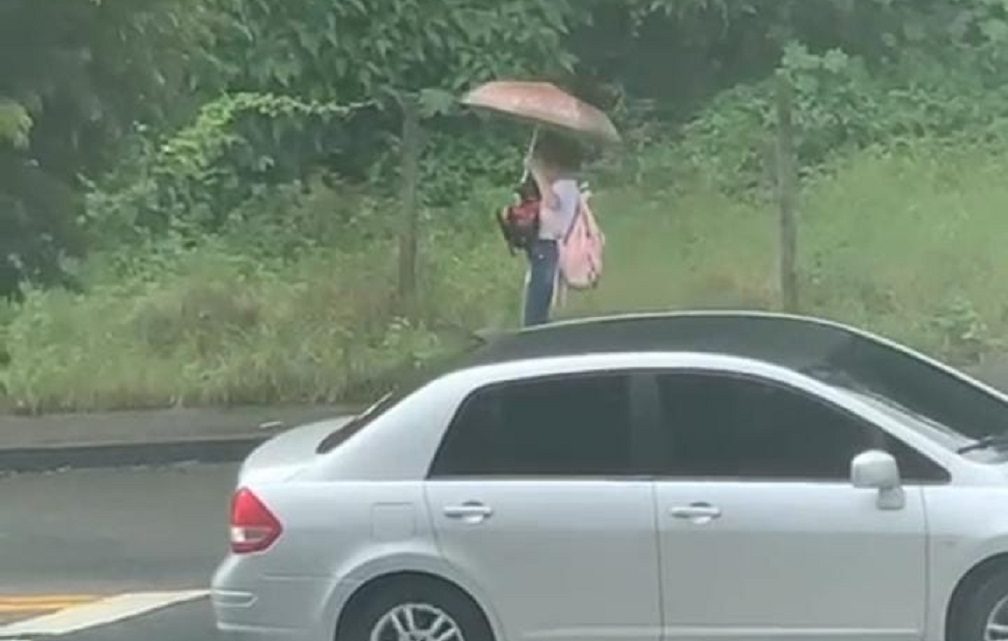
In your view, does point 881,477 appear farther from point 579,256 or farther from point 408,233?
point 408,233

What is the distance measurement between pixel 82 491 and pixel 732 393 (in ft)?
20.6

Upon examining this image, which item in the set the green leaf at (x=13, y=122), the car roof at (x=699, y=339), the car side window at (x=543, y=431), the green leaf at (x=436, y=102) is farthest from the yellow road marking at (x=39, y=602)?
the green leaf at (x=436, y=102)

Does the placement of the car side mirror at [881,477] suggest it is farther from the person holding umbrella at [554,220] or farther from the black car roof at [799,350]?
the person holding umbrella at [554,220]

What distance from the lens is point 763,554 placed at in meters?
8.23

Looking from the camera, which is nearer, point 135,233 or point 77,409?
point 77,409

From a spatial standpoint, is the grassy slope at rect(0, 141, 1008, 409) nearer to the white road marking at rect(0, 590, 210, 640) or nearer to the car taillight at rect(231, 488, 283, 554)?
the white road marking at rect(0, 590, 210, 640)

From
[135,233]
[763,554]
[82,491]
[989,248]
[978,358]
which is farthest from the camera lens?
[135,233]

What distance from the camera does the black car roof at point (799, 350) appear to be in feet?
28.6

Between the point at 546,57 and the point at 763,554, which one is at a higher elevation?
the point at 546,57

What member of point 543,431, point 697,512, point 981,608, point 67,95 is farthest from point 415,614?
point 67,95

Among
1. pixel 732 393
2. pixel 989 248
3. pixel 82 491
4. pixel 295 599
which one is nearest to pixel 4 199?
pixel 82 491

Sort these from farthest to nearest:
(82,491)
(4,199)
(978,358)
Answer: (978,358) < (82,491) < (4,199)

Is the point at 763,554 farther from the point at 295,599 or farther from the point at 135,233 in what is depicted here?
the point at 135,233

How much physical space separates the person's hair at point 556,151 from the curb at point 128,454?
254 centimetres
